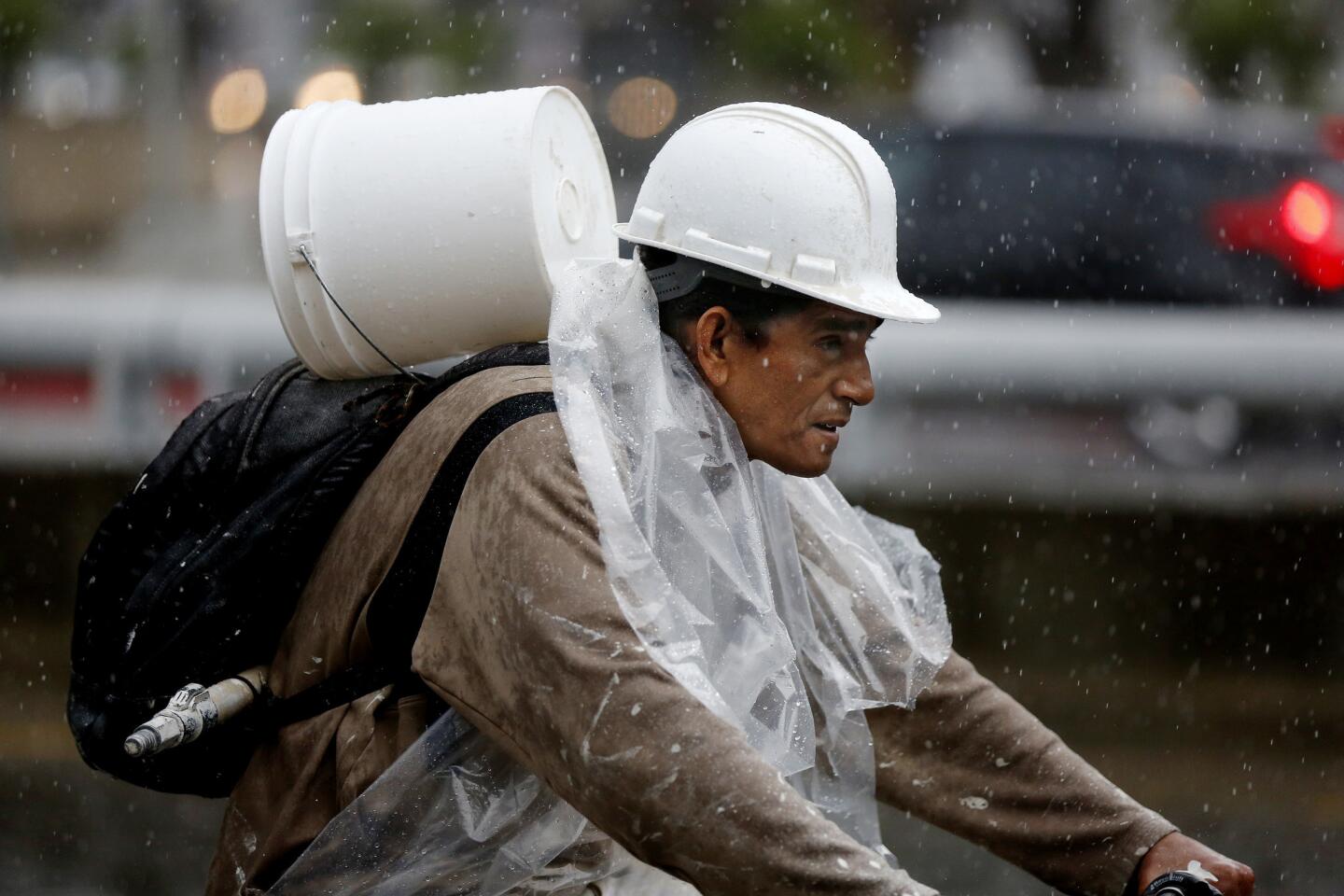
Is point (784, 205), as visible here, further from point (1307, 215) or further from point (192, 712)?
point (1307, 215)

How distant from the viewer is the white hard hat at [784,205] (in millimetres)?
2141

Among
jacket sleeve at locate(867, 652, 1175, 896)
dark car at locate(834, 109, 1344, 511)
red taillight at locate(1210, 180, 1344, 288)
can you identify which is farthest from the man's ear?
red taillight at locate(1210, 180, 1344, 288)

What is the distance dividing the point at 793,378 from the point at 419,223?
1.74ft

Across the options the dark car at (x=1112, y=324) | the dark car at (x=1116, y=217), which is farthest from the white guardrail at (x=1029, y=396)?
the dark car at (x=1116, y=217)

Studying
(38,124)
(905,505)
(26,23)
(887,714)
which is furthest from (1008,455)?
(38,124)

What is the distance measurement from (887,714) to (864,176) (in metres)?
0.83

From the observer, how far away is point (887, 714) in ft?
8.37

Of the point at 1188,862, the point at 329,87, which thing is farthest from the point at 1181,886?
the point at 329,87

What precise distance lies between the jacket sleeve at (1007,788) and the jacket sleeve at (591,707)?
58cm

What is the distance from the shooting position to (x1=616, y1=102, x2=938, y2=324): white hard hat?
84.3 inches

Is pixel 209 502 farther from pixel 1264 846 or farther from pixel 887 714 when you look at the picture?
pixel 1264 846

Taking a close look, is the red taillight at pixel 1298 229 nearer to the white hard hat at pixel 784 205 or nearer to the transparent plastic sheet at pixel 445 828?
the white hard hat at pixel 784 205

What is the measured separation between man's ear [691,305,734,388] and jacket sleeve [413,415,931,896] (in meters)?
0.28

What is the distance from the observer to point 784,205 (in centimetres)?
214
